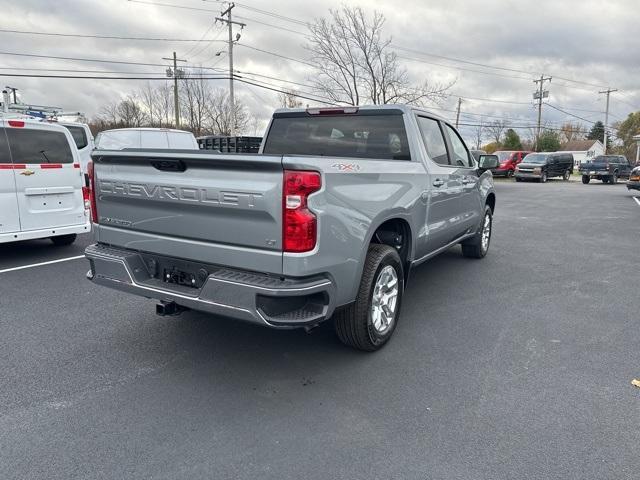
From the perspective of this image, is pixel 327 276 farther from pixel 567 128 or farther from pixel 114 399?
pixel 567 128

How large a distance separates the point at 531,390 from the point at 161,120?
55059 mm

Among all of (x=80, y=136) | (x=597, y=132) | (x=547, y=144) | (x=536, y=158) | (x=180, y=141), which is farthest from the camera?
(x=597, y=132)

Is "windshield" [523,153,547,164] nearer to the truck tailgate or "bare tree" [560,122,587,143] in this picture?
the truck tailgate

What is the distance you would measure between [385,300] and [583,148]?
339 feet

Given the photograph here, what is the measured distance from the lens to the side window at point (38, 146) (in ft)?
21.4

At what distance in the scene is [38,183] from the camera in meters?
6.71

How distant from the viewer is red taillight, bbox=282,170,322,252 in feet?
9.29

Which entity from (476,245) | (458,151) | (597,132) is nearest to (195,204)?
(458,151)

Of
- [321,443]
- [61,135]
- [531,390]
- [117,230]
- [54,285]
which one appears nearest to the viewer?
[321,443]

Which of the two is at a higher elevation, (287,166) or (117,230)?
(287,166)

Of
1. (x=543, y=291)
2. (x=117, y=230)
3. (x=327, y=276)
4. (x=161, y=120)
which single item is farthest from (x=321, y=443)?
(x=161, y=120)

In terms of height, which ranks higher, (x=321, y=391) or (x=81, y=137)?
(x=81, y=137)

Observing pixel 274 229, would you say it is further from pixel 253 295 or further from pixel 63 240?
pixel 63 240

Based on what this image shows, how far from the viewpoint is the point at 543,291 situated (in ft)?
18.9
